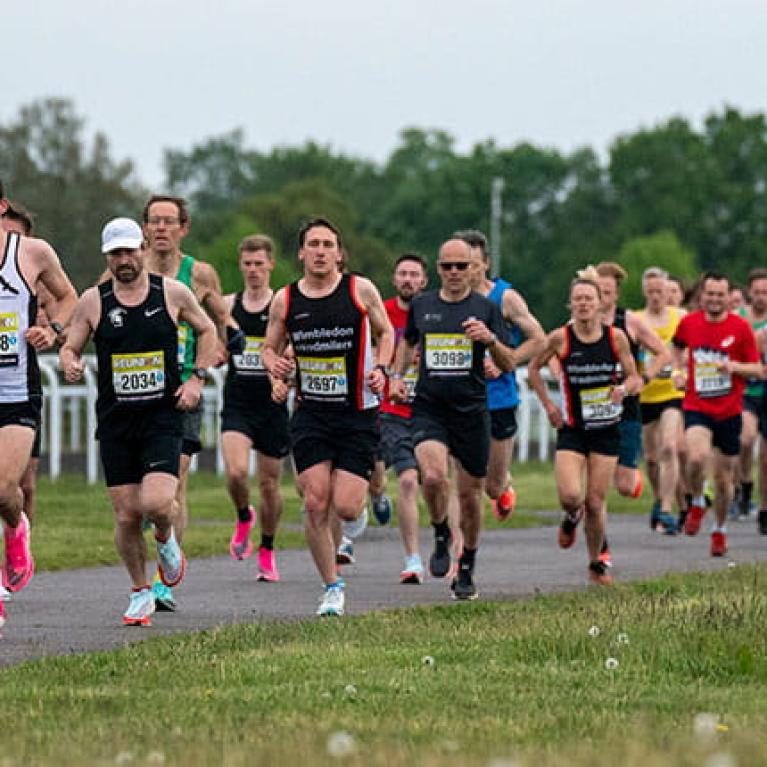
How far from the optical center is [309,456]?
12.8m

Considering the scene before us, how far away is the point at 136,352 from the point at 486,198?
11114 cm

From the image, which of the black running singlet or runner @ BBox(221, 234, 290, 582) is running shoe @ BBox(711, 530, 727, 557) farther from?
the black running singlet

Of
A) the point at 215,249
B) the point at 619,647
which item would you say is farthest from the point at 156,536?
the point at 215,249

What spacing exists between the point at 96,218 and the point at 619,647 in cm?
7793

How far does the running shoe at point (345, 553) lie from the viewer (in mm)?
16919

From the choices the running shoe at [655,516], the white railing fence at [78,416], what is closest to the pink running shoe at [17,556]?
the white railing fence at [78,416]

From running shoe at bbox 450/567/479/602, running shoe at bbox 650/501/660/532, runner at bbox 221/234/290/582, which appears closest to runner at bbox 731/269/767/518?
running shoe at bbox 650/501/660/532

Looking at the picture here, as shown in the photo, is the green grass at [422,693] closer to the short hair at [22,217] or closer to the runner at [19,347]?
the runner at [19,347]

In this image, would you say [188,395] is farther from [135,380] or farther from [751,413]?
[751,413]

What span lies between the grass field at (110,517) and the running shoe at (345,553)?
1205 mm

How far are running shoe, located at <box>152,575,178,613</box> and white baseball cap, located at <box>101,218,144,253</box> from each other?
2238mm

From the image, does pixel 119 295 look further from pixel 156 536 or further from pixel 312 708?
pixel 312 708

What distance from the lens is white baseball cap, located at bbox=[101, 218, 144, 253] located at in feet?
39.3

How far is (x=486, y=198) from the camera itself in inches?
4830
